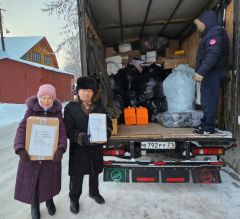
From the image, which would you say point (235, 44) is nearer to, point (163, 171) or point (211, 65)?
point (211, 65)

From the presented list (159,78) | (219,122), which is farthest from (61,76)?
(219,122)

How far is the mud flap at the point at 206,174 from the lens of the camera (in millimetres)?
3461

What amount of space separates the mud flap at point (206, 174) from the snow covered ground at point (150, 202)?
9.3 inches

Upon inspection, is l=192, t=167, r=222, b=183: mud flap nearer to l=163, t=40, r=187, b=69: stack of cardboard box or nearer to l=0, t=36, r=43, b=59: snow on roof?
l=163, t=40, r=187, b=69: stack of cardboard box

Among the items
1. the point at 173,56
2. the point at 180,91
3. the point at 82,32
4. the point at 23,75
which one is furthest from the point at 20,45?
the point at 82,32

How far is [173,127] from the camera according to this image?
432 cm

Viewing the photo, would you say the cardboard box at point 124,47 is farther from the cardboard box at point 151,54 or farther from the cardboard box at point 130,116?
Result: the cardboard box at point 130,116

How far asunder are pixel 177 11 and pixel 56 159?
380 cm

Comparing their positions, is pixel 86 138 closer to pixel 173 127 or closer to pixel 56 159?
pixel 56 159

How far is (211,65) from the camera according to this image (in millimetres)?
3576

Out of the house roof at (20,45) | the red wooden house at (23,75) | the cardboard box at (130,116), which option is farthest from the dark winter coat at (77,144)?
the house roof at (20,45)

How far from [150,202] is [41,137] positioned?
63.4 inches

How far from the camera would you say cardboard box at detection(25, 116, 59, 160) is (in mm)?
2654

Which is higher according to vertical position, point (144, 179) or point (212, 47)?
point (212, 47)
